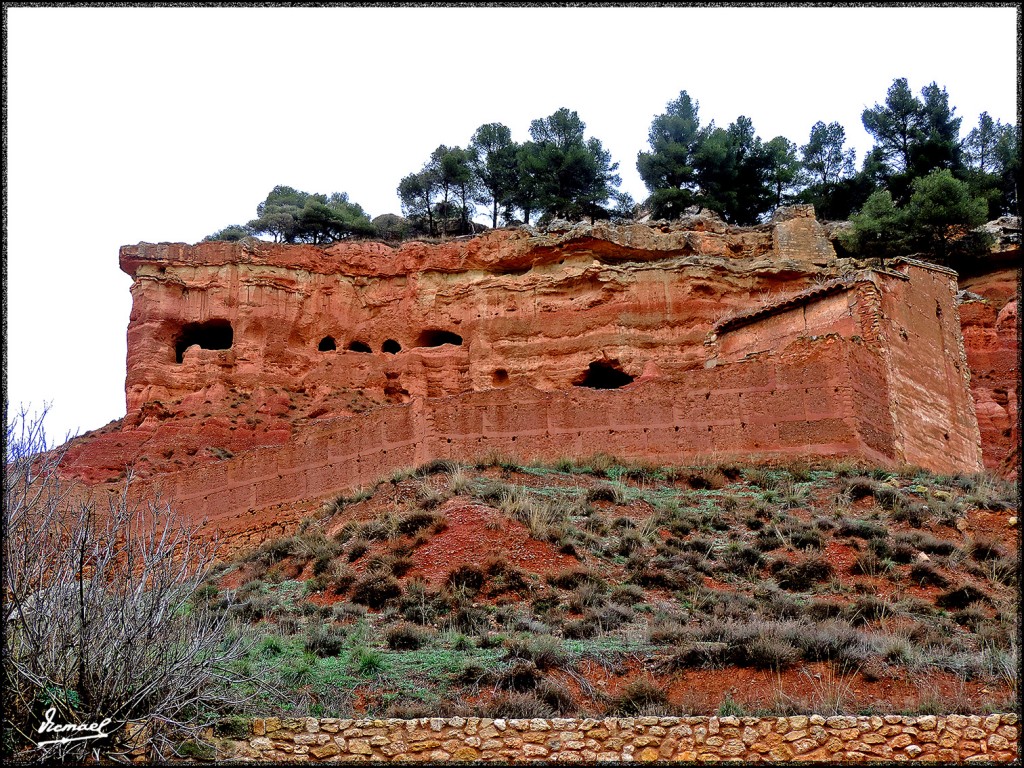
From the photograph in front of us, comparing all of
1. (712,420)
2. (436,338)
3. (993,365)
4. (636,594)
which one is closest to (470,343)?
(436,338)

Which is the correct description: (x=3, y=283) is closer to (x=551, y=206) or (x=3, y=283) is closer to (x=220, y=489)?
(x=220, y=489)

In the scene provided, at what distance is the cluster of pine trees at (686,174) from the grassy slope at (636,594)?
2399 centimetres

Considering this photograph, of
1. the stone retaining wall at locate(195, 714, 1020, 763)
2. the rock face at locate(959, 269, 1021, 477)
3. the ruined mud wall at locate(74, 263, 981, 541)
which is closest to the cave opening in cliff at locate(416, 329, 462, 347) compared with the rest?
the ruined mud wall at locate(74, 263, 981, 541)

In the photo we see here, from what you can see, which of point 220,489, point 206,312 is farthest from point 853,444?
point 206,312

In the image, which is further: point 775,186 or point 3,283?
point 775,186

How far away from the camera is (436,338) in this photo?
44.6 m

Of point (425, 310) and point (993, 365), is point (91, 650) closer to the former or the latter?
point (993, 365)

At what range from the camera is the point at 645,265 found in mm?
41938

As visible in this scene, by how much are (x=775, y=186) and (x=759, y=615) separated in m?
37.7

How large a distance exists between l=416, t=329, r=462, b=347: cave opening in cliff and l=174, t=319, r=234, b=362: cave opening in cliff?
279 inches

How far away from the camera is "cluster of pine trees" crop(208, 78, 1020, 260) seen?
49.0 m

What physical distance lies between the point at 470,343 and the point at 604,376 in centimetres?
512

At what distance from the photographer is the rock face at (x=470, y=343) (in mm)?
Result: 26891

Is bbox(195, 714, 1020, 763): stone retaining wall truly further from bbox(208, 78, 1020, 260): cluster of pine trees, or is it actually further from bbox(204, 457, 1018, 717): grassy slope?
bbox(208, 78, 1020, 260): cluster of pine trees
